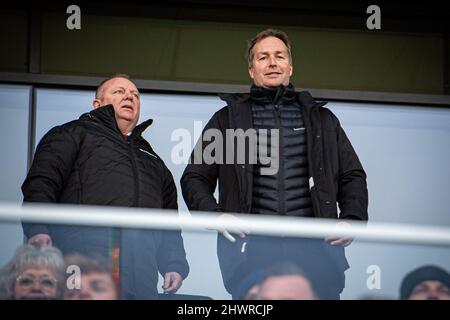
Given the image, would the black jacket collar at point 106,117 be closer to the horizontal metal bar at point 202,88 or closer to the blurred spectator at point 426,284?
the blurred spectator at point 426,284

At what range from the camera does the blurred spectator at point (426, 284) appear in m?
8.91

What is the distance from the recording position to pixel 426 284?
9.03 m

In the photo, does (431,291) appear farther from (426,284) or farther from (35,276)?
(35,276)

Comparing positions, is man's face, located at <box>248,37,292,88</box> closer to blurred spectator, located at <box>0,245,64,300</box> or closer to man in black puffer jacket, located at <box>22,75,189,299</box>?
man in black puffer jacket, located at <box>22,75,189,299</box>

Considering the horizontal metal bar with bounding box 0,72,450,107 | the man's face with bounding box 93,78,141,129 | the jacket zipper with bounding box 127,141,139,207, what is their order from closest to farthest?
the jacket zipper with bounding box 127,141,139,207
the man's face with bounding box 93,78,141,129
the horizontal metal bar with bounding box 0,72,450,107

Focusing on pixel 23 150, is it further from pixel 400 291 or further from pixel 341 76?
pixel 400 291

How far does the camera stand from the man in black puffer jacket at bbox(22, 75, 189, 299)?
338 inches

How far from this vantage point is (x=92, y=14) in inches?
461

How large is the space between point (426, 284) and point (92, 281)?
197cm

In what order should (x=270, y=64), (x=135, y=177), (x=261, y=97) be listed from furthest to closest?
(x=270, y=64), (x=261, y=97), (x=135, y=177)

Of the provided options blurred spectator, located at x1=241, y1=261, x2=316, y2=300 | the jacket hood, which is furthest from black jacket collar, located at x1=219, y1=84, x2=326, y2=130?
blurred spectator, located at x1=241, y1=261, x2=316, y2=300

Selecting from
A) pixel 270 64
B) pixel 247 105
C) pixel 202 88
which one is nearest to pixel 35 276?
pixel 247 105

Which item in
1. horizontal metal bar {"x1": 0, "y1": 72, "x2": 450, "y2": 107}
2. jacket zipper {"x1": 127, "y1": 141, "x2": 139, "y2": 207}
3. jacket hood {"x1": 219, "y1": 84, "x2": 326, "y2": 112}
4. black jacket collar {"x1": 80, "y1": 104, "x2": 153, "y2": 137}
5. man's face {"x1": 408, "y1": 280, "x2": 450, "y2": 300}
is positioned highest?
horizontal metal bar {"x1": 0, "y1": 72, "x2": 450, "y2": 107}
